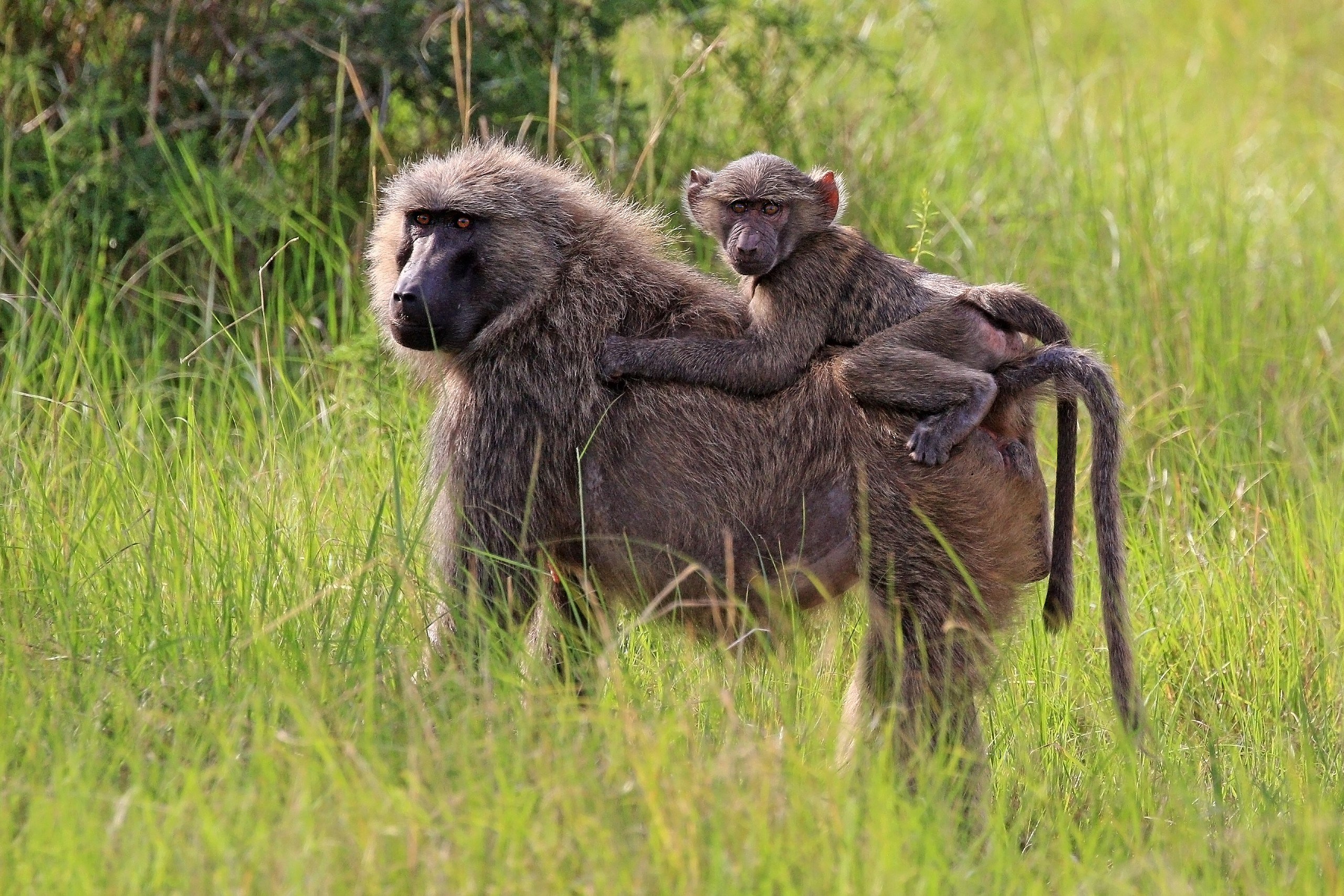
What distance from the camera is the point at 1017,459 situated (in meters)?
3.21

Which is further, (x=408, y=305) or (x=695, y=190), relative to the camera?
(x=695, y=190)

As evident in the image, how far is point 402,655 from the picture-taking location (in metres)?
2.77

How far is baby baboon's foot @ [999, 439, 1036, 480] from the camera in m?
3.20

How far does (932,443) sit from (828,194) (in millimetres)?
690

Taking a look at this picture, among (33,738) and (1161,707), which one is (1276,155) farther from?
(33,738)

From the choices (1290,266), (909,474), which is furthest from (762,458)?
(1290,266)

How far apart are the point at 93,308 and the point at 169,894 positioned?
2.88 meters

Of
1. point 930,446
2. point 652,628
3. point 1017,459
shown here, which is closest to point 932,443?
point 930,446

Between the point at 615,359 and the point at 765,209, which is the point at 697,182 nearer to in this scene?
the point at 765,209

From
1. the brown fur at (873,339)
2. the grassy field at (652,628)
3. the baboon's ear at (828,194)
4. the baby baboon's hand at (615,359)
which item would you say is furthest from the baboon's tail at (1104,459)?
the baby baboon's hand at (615,359)

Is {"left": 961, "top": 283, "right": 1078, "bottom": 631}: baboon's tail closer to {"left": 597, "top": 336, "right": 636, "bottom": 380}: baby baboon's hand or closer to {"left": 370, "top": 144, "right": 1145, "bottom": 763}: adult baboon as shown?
{"left": 370, "top": 144, "right": 1145, "bottom": 763}: adult baboon

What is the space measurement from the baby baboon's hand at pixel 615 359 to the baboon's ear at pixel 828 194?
1.77 feet

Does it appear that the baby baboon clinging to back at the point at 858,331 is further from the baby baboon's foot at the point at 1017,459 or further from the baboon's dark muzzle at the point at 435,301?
the baboon's dark muzzle at the point at 435,301

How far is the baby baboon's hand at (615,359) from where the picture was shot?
11.0 feet
